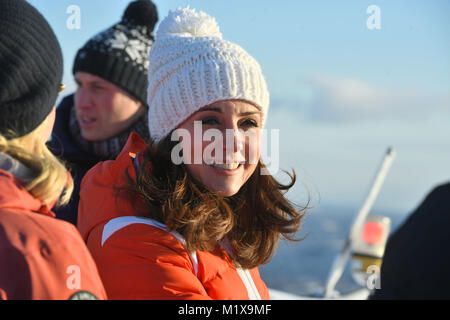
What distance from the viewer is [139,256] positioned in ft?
6.41

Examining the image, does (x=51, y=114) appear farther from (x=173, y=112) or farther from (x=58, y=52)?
(x=173, y=112)

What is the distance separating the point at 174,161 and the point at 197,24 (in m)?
0.77

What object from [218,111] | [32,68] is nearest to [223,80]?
[218,111]

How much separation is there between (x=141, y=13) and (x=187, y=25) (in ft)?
5.68

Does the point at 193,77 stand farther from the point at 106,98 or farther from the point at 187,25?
the point at 106,98

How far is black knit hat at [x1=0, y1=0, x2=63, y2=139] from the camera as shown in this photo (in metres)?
1.45

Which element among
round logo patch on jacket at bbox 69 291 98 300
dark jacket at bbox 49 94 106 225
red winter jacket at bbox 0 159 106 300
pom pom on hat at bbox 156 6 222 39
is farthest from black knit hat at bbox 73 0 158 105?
round logo patch on jacket at bbox 69 291 98 300

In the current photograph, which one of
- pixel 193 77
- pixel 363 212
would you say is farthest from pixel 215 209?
pixel 363 212

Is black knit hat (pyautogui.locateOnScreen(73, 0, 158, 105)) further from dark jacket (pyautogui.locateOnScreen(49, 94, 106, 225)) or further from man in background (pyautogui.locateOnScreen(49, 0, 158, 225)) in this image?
dark jacket (pyautogui.locateOnScreen(49, 94, 106, 225))

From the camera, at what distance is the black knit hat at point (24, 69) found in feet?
4.76

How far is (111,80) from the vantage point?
12.9ft

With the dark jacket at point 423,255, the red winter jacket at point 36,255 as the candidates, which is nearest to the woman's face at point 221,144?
the red winter jacket at point 36,255

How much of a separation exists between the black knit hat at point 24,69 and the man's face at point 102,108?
7.34 feet

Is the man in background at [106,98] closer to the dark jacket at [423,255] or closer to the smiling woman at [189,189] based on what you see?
the smiling woman at [189,189]
